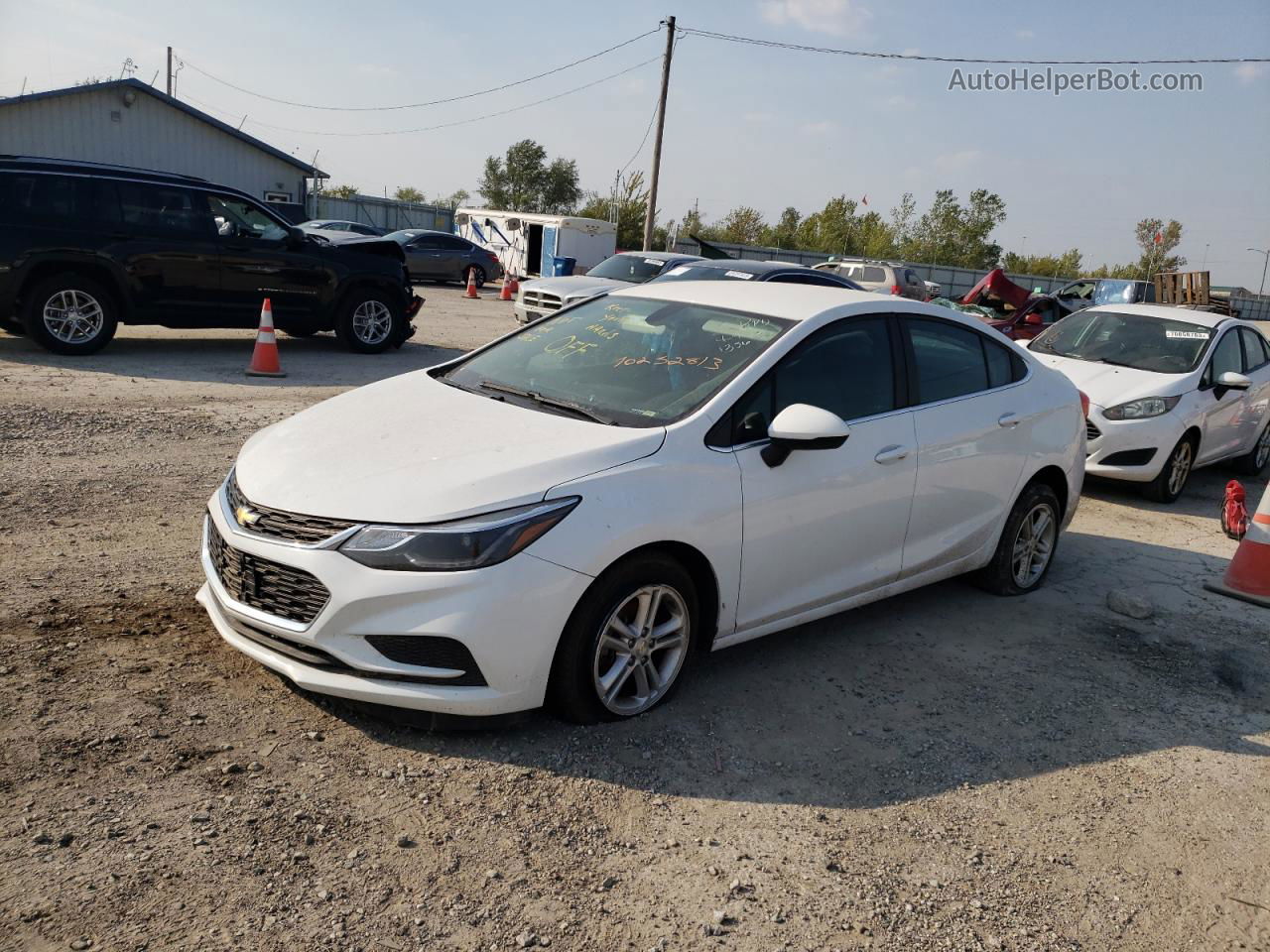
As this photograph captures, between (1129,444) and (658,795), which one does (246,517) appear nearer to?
(658,795)

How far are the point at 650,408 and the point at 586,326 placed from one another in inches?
39.1

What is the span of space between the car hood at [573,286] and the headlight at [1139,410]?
25.8 feet

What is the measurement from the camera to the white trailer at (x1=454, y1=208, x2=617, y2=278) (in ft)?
104

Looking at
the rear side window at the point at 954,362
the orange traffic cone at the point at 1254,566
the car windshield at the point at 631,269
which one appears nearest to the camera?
the rear side window at the point at 954,362

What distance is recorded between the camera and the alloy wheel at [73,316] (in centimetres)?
1048

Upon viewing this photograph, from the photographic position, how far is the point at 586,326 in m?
5.00

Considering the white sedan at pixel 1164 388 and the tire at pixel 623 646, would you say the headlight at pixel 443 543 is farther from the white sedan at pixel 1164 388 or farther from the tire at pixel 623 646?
the white sedan at pixel 1164 388

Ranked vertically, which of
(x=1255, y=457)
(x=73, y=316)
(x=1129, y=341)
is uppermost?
(x=1129, y=341)

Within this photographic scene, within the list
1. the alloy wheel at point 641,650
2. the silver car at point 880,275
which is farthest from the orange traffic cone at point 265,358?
the silver car at point 880,275

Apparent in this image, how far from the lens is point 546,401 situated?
4332 millimetres

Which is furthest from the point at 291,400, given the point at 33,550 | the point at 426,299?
the point at 426,299

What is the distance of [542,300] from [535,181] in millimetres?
62202

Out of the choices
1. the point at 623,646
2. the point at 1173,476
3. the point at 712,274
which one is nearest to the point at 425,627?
the point at 623,646

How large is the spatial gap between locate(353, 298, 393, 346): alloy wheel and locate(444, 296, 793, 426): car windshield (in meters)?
8.11
